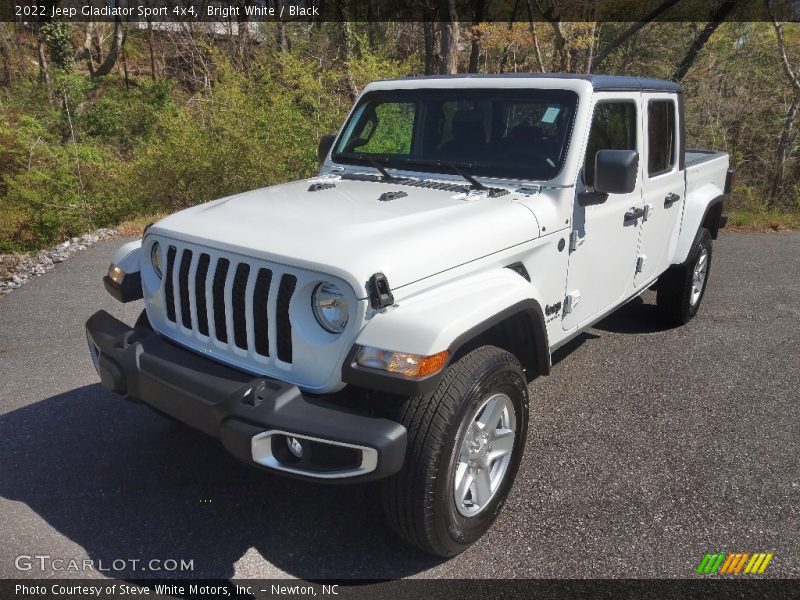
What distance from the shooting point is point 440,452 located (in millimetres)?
2357

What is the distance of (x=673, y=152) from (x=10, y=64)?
30.5 m

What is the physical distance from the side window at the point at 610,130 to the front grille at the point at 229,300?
191 cm

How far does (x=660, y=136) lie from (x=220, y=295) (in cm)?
327

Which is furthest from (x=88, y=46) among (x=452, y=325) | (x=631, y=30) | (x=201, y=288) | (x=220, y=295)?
(x=452, y=325)

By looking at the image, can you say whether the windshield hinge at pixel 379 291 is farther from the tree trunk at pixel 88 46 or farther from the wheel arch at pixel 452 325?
the tree trunk at pixel 88 46

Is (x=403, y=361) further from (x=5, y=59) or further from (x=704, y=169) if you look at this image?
(x=5, y=59)

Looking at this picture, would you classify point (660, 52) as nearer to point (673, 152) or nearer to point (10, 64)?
point (673, 152)

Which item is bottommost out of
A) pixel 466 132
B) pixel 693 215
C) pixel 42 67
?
pixel 693 215

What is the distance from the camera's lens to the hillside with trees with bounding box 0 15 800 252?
10445 mm

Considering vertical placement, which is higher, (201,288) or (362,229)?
(362,229)

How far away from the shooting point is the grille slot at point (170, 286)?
2.89 m

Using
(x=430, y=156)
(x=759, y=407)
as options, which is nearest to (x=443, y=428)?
(x=430, y=156)

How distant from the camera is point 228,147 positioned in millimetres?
10000

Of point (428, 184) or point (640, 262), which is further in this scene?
point (640, 262)
